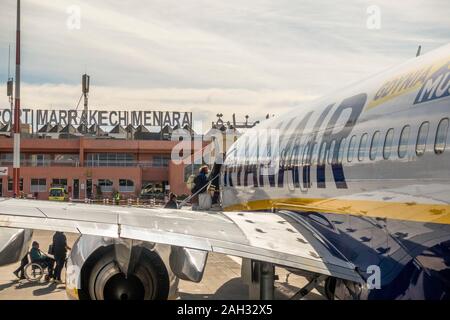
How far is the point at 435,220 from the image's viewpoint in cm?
598

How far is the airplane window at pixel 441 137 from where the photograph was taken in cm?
593

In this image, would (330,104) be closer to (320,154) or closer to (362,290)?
(320,154)

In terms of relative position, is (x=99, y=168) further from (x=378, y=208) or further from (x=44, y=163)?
(x=378, y=208)

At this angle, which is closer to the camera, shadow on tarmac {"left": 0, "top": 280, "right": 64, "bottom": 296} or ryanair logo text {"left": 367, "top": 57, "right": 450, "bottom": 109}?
ryanair logo text {"left": 367, "top": 57, "right": 450, "bottom": 109}

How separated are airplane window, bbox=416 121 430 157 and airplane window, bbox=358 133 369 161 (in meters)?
1.34

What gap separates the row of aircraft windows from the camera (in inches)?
239

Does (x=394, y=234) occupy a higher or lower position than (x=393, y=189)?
lower

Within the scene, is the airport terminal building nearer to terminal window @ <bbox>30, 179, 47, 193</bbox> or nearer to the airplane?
terminal window @ <bbox>30, 179, 47, 193</bbox>

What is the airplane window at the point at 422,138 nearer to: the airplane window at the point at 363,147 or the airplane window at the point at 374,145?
the airplane window at the point at 374,145

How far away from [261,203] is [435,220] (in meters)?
7.49

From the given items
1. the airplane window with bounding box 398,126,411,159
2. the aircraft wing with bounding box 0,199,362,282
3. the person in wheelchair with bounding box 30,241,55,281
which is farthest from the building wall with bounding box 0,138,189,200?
the airplane window with bounding box 398,126,411,159

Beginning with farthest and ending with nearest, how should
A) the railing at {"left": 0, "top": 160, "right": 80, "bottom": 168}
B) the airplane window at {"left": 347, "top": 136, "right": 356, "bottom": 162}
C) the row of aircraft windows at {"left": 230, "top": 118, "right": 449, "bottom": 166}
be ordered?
the railing at {"left": 0, "top": 160, "right": 80, "bottom": 168} < the airplane window at {"left": 347, "top": 136, "right": 356, "bottom": 162} < the row of aircraft windows at {"left": 230, "top": 118, "right": 449, "bottom": 166}
